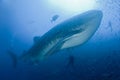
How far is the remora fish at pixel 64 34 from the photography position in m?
1.28

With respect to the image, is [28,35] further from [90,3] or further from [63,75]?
[63,75]

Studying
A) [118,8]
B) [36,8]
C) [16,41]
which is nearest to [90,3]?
[118,8]

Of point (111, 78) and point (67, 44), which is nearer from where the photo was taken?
point (67, 44)

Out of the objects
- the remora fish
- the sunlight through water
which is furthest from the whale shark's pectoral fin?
the sunlight through water

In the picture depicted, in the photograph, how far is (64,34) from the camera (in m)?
1.33

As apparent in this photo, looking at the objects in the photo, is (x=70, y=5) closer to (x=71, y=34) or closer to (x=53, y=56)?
(x=53, y=56)

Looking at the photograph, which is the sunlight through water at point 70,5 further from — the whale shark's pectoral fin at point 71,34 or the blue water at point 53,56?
the whale shark's pectoral fin at point 71,34

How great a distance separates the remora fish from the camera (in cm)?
128

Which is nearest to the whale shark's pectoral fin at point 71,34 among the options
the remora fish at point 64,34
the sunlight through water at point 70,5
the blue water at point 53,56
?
the remora fish at point 64,34

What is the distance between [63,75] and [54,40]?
1344 centimetres

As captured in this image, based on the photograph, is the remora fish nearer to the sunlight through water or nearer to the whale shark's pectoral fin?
the whale shark's pectoral fin

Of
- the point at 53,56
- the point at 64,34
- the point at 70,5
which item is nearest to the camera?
the point at 64,34

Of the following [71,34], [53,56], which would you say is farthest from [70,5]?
[71,34]

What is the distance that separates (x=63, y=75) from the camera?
1456 centimetres
